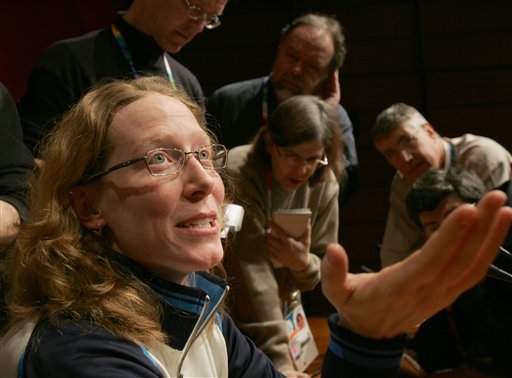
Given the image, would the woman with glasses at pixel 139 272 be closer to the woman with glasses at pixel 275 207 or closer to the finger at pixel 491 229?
the finger at pixel 491 229

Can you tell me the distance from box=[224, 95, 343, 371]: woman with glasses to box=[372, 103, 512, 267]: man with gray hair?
951 mm

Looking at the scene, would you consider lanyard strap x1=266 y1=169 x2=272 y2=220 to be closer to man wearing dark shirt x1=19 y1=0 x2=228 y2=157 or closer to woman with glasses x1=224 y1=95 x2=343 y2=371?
woman with glasses x1=224 y1=95 x2=343 y2=371

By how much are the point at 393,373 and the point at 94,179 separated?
0.57 metres

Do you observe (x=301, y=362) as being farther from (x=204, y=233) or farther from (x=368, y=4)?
(x=368, y=4)

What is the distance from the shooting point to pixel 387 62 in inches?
213

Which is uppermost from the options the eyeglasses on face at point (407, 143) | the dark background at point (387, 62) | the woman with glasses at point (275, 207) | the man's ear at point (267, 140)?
the man's ear at point (267, 140)

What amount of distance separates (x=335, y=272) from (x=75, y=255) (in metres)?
0.45

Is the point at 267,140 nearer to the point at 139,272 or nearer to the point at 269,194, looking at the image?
the point at 269,194

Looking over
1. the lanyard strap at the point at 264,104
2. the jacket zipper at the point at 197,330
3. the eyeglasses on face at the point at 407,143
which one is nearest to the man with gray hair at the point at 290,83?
the lanyard strap at the point at 264,104

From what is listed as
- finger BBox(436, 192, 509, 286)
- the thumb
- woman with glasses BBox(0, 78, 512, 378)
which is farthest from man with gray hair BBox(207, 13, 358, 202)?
finger BBox(436, 192, 509, 286)

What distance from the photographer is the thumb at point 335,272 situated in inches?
34.2

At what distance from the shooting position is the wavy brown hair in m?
1.06

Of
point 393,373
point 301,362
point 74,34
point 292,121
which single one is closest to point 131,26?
point 292,121

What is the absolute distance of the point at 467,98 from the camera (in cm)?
538
